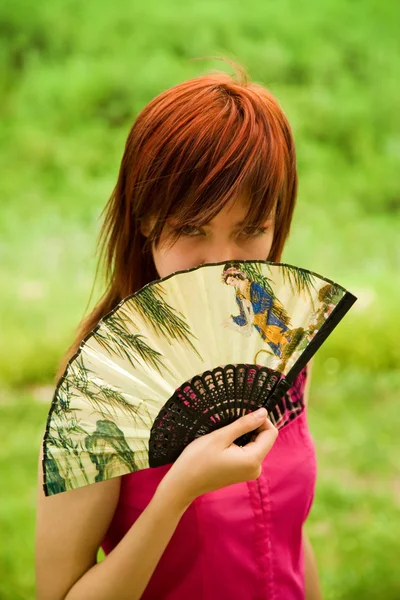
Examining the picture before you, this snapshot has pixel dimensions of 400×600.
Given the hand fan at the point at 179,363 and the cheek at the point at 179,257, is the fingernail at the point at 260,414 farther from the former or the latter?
the cheek at the point at 179,257

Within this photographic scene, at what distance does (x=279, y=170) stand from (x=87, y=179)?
135 inches

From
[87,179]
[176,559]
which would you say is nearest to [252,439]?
[176,559]

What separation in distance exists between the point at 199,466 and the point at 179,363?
168mm

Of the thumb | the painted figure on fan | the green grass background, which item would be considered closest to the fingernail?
the thumb

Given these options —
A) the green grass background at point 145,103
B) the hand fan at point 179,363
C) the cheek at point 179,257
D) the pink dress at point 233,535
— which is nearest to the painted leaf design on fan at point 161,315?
the hand fan at point 179,363

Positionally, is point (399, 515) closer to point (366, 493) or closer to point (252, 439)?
point (366, 493)

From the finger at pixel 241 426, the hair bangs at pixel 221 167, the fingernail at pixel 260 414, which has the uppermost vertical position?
the hair bangs at pixel 221 167

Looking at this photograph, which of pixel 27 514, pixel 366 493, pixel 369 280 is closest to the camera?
pixel 27 514

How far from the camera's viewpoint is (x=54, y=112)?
15.1ft

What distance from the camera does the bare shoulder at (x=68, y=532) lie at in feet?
3.79

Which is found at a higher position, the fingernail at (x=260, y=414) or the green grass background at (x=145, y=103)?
the green grass background at (x=145, y=103)

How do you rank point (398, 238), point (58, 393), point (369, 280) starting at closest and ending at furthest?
1. point (58, 393)
2. point (369, 280)
3. point (398, 238)

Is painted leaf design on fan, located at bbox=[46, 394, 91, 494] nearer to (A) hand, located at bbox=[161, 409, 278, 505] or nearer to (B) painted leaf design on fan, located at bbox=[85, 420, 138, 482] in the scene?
(B) painted leaf design on fan, located at bbox=[85, 420, 138, 482]

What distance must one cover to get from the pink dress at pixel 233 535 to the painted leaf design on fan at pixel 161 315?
23cm
